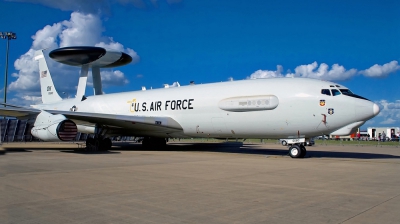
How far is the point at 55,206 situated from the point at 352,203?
549 cm

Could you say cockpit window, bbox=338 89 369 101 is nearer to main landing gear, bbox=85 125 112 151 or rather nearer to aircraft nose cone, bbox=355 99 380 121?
aircraft nose cone, bbox=355 99 380 121

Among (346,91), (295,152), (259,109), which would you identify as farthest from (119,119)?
(346,91)

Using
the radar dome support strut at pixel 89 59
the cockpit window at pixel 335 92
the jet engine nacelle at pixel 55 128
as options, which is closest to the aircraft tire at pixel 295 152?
the cockpit window at pixel 335 92

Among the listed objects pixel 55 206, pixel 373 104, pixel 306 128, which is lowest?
pixel 55 206

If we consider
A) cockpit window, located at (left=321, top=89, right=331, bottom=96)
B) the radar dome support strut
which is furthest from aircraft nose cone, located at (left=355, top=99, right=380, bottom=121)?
the radar dome support strut

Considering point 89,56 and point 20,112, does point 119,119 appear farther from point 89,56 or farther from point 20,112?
point 89,56

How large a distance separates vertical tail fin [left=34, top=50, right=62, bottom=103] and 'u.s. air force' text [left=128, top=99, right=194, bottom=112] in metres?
10.2

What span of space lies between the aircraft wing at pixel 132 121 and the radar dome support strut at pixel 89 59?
8.55 metres

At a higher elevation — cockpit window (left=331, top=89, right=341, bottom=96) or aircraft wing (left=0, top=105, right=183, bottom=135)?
cockpit window (left=331, top=89, right=341, bottom=96)

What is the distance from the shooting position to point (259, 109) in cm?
1766

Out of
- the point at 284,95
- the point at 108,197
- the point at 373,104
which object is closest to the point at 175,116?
the point at 284,95

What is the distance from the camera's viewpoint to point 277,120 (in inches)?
680

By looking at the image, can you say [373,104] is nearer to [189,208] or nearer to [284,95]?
[284,95]

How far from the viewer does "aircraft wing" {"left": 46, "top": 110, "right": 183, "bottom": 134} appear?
A: 20.6 metres
